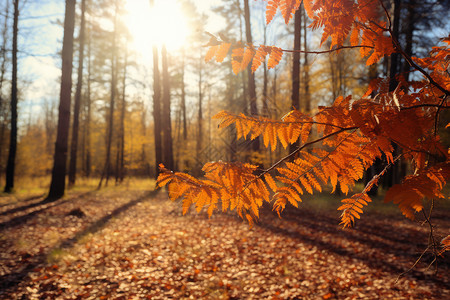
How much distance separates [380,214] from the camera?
987cm

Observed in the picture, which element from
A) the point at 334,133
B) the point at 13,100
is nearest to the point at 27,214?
the point at 13,100

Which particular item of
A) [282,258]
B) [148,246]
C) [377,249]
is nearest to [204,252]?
[148,246]

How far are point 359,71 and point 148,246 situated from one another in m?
13.6

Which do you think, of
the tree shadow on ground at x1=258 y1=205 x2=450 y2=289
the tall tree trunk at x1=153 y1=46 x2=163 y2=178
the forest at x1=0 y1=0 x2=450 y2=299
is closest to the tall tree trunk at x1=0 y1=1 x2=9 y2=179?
the forest at x1=0 y1=0 x2=450 y2=299

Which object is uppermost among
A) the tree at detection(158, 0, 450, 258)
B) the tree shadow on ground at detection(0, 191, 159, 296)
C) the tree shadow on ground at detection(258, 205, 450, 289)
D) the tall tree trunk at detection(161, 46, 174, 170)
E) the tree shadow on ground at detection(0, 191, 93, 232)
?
the tall tree trunk at detection(161, 46, 174, 170)

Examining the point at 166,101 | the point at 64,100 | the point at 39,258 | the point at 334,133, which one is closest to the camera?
the point at 334,133

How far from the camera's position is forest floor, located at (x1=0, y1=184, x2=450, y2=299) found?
4.38 metres

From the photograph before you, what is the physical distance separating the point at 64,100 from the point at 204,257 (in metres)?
8.16

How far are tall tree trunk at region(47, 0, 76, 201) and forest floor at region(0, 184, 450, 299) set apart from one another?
5.06 ft

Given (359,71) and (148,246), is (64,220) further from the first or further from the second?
(359,71)

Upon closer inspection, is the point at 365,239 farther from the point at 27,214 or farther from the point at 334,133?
the point at 27,214

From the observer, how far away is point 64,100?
992 centimetres

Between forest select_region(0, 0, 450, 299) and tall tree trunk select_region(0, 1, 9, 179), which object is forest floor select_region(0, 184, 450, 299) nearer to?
forest select_region(0, 0, 450, 299)

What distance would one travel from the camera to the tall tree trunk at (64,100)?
9914mm
